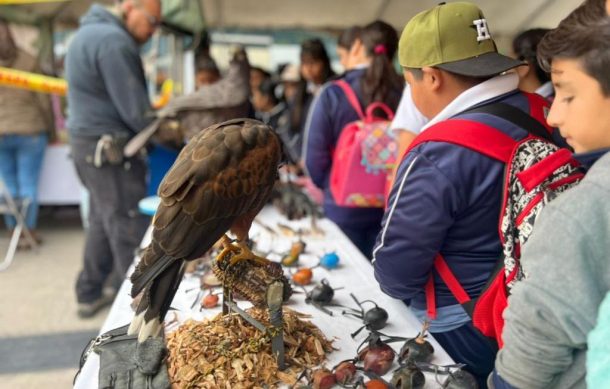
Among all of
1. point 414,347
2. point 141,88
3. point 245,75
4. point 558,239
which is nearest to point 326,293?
point 414,347

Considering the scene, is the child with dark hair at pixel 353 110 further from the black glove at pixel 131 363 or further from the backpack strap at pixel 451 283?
the black glove at pixel 131 363

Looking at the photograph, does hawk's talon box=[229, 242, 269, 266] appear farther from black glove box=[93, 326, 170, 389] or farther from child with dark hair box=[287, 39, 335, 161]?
child with dark hair box=[287, 39, 335, 161]

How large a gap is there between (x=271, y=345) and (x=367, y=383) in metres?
0.25

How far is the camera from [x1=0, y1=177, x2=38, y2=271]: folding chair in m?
4.02

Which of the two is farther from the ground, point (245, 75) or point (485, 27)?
point (485, 27)

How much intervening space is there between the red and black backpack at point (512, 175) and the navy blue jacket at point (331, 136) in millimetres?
1093

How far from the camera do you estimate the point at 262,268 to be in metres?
1.22

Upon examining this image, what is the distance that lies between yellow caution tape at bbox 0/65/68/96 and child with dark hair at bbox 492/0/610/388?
156 inches

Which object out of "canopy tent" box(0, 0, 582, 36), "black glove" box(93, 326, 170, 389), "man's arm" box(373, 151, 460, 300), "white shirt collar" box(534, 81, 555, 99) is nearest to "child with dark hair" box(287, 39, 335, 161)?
"canopy tent" box(0, 0, 582, 36)

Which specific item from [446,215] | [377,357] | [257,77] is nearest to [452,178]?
[446,215]

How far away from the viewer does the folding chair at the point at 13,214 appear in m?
4.02

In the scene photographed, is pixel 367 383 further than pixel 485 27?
No

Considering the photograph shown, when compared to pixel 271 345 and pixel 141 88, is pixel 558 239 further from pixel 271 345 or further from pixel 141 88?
pixel 141 88

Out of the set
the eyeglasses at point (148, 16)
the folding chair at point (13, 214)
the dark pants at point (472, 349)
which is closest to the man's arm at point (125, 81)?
the eyeglasses at point (148, 16)
